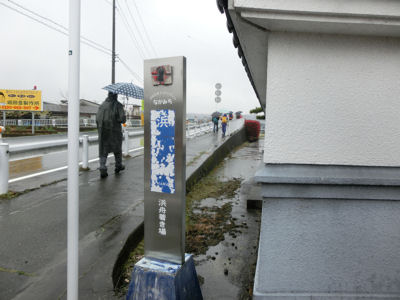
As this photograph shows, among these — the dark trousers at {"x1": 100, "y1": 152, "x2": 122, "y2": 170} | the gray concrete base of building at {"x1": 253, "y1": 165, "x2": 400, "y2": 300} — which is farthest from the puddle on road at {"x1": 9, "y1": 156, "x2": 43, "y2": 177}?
the gray concrete base of building at {"x1": 253, "y1": 165, "x2": 400, "y2": 300}

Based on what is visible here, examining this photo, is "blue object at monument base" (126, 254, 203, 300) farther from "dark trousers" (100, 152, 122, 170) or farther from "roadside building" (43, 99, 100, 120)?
"roadside building" (43, 99, 100, 120)

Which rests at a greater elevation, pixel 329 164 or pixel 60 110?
pixel 60 110

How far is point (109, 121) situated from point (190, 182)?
2.35 m

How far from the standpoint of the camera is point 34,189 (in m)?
6.14

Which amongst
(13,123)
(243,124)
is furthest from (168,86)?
(13,123)

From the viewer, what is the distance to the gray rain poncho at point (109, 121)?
7.14 meters

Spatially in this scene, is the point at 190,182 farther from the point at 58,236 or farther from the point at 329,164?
the point at 329,164

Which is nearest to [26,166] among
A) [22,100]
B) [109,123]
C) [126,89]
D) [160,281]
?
[109,123]

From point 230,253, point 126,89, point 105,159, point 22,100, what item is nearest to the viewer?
point 230,253

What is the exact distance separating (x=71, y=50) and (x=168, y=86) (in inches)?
30.6

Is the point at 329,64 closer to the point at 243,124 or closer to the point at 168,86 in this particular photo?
the point at 168,86

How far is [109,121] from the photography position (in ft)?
23.5

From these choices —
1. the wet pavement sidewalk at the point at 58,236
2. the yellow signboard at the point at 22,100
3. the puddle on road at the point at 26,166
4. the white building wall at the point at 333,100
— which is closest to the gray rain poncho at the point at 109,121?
the wet pavement sidewalk at the point at 58,236

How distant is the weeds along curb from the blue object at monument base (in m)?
0.67
